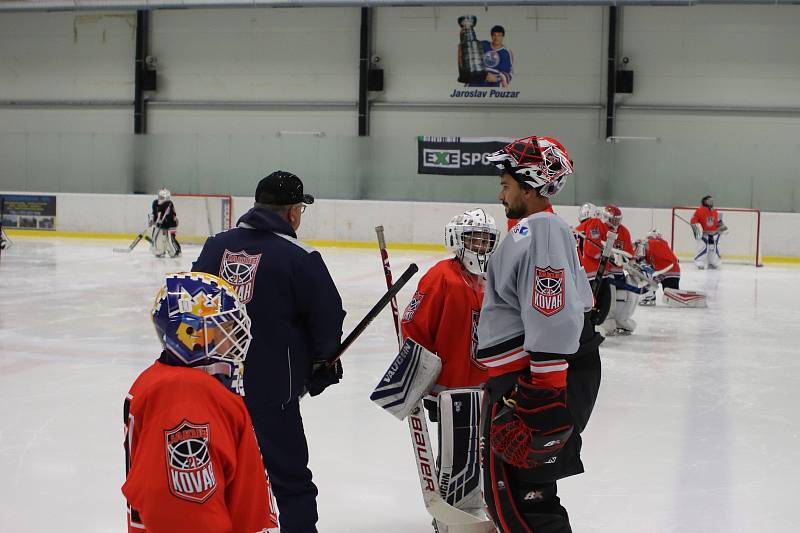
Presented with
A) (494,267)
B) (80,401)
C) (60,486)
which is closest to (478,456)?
(494,267)

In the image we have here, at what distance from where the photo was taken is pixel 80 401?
5.41 metres

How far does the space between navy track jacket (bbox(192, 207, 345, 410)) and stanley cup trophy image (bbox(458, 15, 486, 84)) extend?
59.2 ft

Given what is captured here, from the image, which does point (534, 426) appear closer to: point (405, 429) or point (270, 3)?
point (405, 429)

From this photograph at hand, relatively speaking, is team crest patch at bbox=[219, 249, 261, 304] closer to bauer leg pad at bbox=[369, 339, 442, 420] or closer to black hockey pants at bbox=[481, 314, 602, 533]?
bauer leg pad at bbox=[369, 339, 442, 420]

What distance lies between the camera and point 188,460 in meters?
1.56

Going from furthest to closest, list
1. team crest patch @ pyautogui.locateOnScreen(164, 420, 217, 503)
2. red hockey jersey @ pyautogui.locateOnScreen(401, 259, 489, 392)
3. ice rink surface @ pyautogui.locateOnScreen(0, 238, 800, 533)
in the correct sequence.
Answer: ice rink surface @ pyautogui.locateOnScreen(0, 238, 800, 533) → red hockey jersey @ pyautogui.locateOnScreen(401, 259, 489, 392) → team crest patch @ pyautogui.locateOnScreen(164, 420, 217, 503)

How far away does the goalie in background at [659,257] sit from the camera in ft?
33.1

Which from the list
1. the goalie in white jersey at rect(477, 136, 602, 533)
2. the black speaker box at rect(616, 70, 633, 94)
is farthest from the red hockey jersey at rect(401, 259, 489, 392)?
the black speaker box at rect(616, 70, 633, 94)

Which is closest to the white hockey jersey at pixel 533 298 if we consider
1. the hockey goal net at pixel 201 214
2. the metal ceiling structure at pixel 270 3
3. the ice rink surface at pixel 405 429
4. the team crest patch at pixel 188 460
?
the team crest patch at pixel 188 460

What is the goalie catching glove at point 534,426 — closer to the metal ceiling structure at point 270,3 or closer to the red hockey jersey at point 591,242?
the red hockey jersey at point 591,242

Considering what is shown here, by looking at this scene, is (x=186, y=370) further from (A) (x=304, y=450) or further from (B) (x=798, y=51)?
(B) (x=798, y=51)

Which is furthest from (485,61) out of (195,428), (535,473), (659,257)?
(195,428)

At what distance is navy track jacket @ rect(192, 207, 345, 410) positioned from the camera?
2.89 metres

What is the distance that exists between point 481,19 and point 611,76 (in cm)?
303
